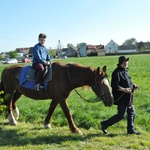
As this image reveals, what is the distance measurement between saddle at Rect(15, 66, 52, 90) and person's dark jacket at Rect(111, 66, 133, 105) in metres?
1.73

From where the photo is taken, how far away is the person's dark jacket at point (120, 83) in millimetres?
5907

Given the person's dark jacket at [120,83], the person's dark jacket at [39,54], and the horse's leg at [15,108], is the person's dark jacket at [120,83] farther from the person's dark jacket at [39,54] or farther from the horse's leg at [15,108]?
the horse's leg at [15,108]

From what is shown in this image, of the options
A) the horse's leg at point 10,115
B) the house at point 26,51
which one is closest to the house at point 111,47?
the house at point 26,51

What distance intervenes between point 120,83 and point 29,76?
2579 millimetres

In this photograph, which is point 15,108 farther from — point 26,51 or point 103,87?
point 26,51

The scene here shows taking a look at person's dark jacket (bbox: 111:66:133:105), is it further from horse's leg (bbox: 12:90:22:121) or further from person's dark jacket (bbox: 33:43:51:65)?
horse's leg (bbox: 12:90:22:121)

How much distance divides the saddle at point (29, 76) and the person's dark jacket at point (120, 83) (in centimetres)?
173

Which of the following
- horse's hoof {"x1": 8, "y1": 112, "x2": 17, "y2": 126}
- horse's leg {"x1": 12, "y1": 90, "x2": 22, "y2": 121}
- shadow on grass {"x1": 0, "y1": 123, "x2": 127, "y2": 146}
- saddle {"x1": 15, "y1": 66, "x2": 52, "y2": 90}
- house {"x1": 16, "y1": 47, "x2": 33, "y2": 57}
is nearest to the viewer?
shadow on grass {"x1": 0, "y1": 123, "x2": 127, "y2": 146}

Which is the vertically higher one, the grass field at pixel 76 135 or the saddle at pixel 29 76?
the saddle at pixel 29 76

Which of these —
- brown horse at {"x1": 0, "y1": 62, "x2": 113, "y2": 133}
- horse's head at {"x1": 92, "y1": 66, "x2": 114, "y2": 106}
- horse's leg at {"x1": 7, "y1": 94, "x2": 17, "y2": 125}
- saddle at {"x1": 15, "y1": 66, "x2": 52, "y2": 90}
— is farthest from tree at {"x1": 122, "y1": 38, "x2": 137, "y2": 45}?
horse's head at {"x1": 92, "y1": 66, "x2": 114, "y2": 106}

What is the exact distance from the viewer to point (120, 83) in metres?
6.00

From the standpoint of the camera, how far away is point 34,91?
7.05 meters

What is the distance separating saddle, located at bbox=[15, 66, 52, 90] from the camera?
262 inches

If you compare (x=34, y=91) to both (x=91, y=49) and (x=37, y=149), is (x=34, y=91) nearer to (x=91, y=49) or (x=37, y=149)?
(x=37, y=149)
